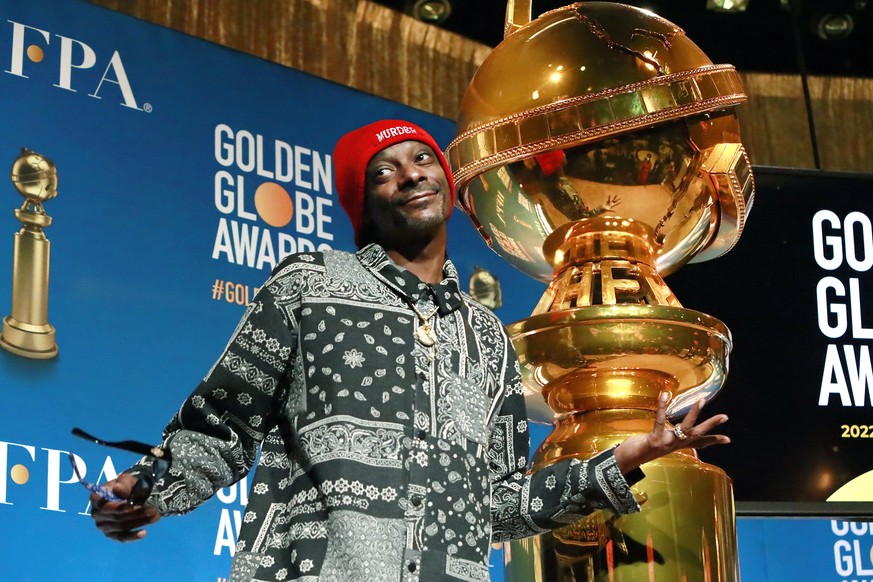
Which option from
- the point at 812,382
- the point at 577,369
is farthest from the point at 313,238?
the point at 577,369

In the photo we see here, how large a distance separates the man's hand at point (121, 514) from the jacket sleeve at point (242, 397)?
0.24ft

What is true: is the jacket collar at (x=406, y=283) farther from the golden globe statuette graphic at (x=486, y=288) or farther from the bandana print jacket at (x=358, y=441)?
the golden globe statuette graphic at (x=486, y=288)

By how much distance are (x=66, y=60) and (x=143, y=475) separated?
157 centimetres

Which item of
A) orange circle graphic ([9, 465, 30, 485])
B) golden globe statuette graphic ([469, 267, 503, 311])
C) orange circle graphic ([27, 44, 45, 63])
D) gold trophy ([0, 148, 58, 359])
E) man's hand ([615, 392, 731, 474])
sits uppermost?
orange circle graphic ([27, 44, 45, 63])

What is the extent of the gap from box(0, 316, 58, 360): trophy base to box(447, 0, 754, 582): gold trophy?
0.99 m

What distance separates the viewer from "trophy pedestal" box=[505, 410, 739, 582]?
4.83ft

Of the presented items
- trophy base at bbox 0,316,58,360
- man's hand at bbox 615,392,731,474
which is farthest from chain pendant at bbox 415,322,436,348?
trophy base at bbox 0,316,58,360

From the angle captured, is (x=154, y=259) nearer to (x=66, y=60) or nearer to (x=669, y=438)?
(x=66, y=60)

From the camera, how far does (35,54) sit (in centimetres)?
249

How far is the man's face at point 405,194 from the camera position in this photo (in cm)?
137

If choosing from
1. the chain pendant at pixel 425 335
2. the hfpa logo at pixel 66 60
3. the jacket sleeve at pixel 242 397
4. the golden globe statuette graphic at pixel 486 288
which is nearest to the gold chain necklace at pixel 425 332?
the chain pendant at pixel 425 335

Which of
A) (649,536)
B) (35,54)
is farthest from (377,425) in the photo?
(35,54)

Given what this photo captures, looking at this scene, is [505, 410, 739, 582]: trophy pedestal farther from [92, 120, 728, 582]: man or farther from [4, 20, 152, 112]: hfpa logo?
[4, 20, 152, 112]: hfpa logo

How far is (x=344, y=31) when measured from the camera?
3307 millimetres
